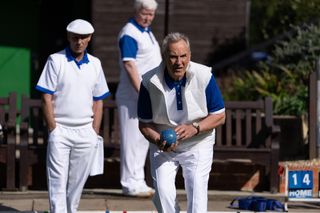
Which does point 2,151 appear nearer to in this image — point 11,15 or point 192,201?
point 192,201

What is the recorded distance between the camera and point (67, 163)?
8.17m

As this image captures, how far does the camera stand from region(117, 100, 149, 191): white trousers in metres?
9.83

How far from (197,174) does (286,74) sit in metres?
5.74

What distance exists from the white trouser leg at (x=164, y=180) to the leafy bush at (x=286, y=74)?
5.03 meters

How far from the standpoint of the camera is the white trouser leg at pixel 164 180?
7160 millimetres

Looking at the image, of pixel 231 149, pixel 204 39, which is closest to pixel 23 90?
pixel 204 39

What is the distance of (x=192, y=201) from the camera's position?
7207 mm

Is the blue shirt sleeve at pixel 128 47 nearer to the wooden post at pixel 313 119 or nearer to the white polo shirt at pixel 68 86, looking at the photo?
the white polo shirt at pixel 68 86

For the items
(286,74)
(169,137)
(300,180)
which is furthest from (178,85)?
(286,74)

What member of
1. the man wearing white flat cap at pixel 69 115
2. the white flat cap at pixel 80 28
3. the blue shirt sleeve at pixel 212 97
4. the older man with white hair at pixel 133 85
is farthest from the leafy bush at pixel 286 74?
the blue shirt sleeve at pixel 212 97

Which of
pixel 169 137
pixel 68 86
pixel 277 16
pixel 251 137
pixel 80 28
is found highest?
pixel 277 16

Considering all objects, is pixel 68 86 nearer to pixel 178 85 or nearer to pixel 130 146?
pixel 178 85

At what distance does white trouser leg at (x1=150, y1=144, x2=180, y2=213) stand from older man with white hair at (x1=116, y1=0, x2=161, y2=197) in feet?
7.90

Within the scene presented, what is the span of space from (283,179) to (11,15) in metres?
5.80
